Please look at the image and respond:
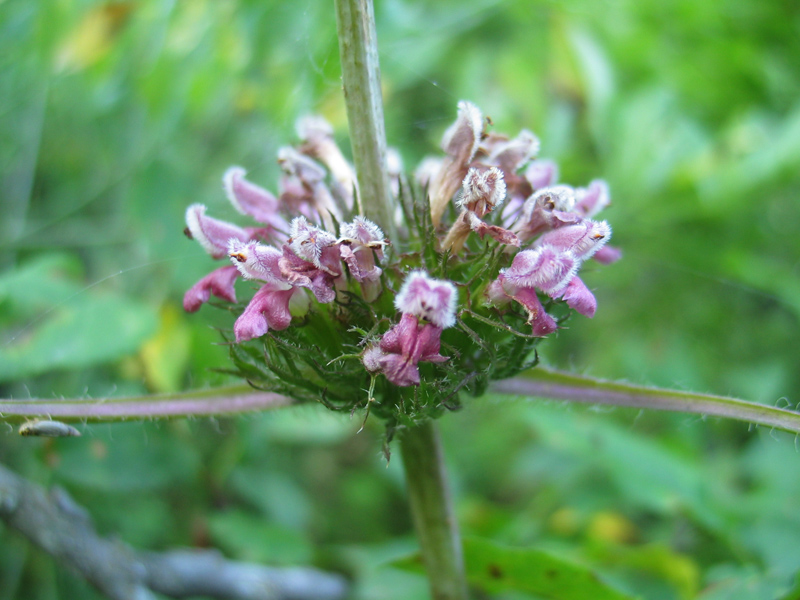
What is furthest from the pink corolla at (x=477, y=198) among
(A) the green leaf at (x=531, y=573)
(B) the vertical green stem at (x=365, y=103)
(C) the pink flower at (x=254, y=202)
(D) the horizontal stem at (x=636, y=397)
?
(A) the green leaf at (x=531, y=573)

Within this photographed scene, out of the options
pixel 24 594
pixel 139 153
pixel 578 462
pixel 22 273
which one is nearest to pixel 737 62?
pixel 578 462

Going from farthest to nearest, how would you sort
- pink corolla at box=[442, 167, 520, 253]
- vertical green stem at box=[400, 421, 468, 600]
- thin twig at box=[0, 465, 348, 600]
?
thin twig at box=[0, 465, 348, 600], vertical green stem at box=[400, 421, 468, 600], pink corolla at box=[442, 167, 520, 253]

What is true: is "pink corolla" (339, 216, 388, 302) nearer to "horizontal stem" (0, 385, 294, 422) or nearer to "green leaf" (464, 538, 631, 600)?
"horizontal stem" (0, 385, 294, 422)

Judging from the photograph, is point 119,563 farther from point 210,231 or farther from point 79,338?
point 210,231

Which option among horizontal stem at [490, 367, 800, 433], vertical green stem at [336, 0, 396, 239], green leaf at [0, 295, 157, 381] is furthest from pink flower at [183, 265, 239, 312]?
green leaf at [0, 295, 157, 381]

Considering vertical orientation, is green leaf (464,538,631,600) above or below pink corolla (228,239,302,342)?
below

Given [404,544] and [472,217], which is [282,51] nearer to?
[472,217]

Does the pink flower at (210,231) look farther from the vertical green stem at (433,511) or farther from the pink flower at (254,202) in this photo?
the vertical green stem at (433,511)
